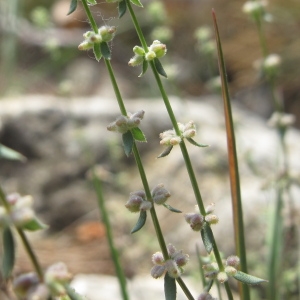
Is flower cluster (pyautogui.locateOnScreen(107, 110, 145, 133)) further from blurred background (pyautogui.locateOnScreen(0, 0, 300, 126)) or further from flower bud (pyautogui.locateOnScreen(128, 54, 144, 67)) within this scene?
blurred background (pyautogui.locateOnScreen(0, 0, 300, 126))

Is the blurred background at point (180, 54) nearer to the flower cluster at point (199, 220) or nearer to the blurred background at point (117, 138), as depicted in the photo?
the blurred background at point (117, 138)

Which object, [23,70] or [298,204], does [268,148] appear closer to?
[298,204]

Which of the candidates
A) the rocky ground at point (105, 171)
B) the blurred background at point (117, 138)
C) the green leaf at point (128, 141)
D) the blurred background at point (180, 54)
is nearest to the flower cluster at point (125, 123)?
the green leaf at point (128, 141)

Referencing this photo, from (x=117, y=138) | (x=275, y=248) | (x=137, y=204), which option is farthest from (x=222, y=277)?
(x=117, y=138)

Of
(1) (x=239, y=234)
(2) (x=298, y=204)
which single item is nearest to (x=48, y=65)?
(2) (x=298, y=204)

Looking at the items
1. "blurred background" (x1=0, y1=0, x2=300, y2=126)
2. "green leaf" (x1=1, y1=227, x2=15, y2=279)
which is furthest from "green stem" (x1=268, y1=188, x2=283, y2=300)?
"blurred background" (x1=0, y1=0, x2=300, y2=126)

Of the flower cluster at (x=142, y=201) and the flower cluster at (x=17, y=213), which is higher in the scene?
the flower cluster at (x=142, y=201)

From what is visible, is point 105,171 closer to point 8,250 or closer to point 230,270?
point 230,270
